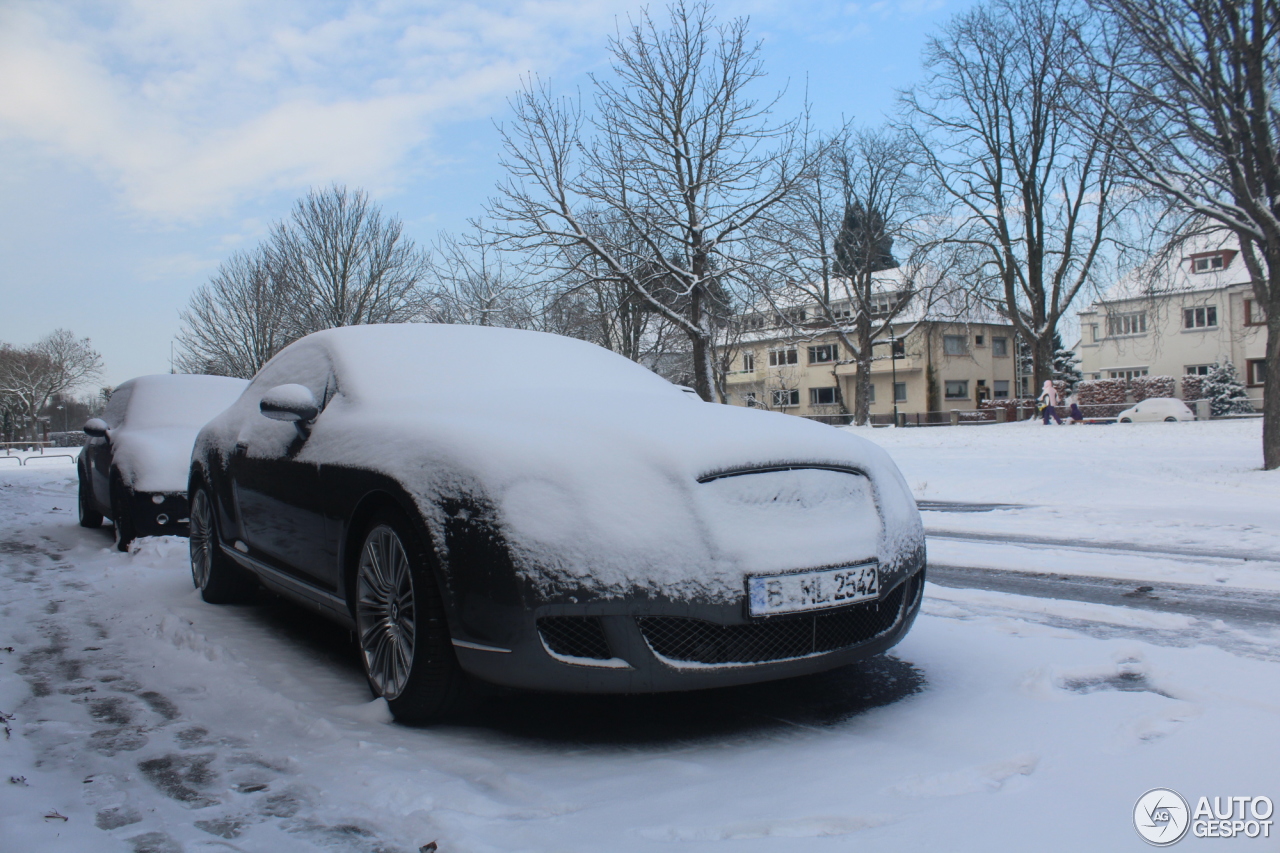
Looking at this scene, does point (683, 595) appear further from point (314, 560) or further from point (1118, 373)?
point (1118, 373)

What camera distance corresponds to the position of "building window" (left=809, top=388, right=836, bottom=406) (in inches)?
2464

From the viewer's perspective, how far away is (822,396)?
63406 mm

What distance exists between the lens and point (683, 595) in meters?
2.49

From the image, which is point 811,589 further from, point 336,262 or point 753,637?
point 336,262

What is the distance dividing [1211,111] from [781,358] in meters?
54.4

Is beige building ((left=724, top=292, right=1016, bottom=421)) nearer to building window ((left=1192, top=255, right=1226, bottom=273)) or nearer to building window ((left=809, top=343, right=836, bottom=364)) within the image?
building window ((left=809, top=343, right=836, bottom=364))

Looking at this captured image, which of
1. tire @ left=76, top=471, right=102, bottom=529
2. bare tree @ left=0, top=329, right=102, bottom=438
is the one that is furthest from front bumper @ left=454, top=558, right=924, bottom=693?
bare tree @ left=0, top=329, right=102, bottom=438

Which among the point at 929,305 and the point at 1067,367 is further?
the point at 1067,367

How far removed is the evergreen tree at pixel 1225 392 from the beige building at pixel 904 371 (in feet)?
43.8


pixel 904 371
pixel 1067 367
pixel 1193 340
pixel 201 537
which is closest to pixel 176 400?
pixel 201 537

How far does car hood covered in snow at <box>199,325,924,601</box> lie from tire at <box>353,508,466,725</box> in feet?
0.63

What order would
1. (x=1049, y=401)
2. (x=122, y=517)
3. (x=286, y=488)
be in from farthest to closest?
1. (x=1049, y=401)
2. (x=122, y=517)
3. (x=286, y=488)

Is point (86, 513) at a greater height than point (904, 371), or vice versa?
point (904, 371)

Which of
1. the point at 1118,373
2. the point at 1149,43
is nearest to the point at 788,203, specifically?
the point at 1149,43
